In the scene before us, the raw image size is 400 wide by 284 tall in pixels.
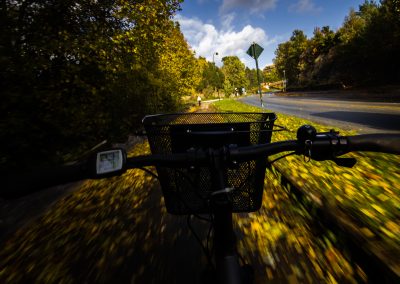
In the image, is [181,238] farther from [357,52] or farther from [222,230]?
[357,52]

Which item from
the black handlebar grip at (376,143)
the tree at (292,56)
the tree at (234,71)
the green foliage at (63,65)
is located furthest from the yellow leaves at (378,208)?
the tree at (234,71)

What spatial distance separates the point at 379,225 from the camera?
2.63 m

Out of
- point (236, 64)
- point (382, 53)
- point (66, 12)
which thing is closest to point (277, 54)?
point (236, 64)

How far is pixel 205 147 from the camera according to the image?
1386 mm

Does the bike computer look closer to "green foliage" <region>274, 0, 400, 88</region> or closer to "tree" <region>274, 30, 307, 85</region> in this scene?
"green foliage" <region>274, 0, 400, 88</region>

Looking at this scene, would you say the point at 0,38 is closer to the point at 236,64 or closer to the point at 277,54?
the point at 236,64

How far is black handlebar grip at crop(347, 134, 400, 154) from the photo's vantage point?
1.18m

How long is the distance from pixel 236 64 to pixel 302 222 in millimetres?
77481

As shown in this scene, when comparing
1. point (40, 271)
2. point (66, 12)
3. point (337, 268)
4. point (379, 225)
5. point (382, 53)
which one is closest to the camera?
point (337, 268)

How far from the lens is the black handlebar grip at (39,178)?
103 centimetres

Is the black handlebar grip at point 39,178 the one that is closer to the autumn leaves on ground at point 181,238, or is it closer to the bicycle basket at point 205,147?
the bicycle basket at point 205,147

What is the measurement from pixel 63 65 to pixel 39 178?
5.16 m

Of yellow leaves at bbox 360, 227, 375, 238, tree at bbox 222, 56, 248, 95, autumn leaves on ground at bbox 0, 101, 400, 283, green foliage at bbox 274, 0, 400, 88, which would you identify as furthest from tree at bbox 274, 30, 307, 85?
yellow leaves at bbox 360, 227, 375, 238

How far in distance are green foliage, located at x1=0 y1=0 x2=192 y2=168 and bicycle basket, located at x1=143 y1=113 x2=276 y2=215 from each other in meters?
3.36
